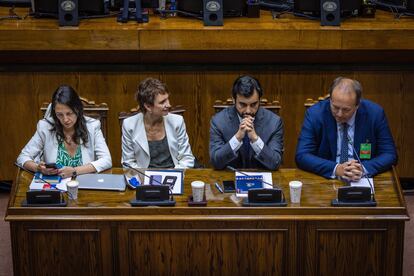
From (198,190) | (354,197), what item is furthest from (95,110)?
(354,197)

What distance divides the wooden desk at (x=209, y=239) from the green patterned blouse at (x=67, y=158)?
2.09 ft

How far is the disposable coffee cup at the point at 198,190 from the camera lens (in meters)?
4.01

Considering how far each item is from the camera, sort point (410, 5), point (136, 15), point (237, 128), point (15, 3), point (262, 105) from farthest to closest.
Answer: point (15, 3), point (410, 5), point (136, 15), point (262, 105), point (237, 128)

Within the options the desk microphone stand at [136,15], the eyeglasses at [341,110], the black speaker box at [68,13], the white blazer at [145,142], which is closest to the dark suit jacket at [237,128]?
the white blazer at [145,142]

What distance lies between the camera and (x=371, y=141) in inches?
178

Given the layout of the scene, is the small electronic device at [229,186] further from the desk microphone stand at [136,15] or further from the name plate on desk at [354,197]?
the desk microphone stand at [136,15]

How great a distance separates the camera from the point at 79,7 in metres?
5.61

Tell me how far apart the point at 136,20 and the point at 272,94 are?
3.44ft

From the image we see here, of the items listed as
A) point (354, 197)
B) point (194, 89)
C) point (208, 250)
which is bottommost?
point (208, 250)

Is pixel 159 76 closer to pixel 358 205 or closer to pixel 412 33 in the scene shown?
pixel 412 33

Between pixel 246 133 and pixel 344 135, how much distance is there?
53 centimetres

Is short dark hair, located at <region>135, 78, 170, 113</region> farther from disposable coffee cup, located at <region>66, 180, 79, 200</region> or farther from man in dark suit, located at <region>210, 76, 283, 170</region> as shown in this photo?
disposable coffee cup, located at <region>66, 180, 79, 200</region>

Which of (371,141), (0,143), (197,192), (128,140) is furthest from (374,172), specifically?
(0,143)

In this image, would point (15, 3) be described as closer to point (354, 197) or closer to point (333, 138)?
point (333, 138)
